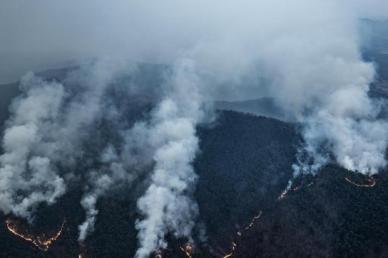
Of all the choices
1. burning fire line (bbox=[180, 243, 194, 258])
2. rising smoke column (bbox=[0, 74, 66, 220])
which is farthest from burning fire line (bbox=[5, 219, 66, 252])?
burning fire line (bbox=[180, 243, 194, 258])

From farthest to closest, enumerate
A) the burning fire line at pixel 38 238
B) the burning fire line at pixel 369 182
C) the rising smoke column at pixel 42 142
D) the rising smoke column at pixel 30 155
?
the burning fire line at pixel 369 182
the rising smoke column at pixel 42 142
the rising smoke column at pixel 30 155
the burning fire line at pixel 38 238

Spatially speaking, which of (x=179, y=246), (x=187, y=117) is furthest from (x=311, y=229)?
(x=187, y=117)

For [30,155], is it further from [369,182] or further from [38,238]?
[369,182]

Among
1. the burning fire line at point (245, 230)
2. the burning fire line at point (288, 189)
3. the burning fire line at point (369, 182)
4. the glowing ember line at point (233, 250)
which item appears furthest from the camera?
the burning fire line at point (369, 182)

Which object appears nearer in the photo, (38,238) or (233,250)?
(233,250)

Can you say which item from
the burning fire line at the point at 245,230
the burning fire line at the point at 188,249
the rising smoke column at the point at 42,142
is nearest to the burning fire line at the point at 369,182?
the burning fire line at the point at 245,230

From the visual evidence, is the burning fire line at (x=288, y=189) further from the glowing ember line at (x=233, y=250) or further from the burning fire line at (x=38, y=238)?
the burning fire line at (x=38, y=238)

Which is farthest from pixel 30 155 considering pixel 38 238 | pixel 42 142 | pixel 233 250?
pixel 233 250

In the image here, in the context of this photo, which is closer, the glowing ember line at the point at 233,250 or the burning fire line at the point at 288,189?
the glowing ember line at the point at 233,250

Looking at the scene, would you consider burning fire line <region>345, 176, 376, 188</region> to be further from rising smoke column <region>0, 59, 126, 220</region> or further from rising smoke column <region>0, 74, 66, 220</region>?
rising smoke column <region>0, 74, 66, 220</region>
